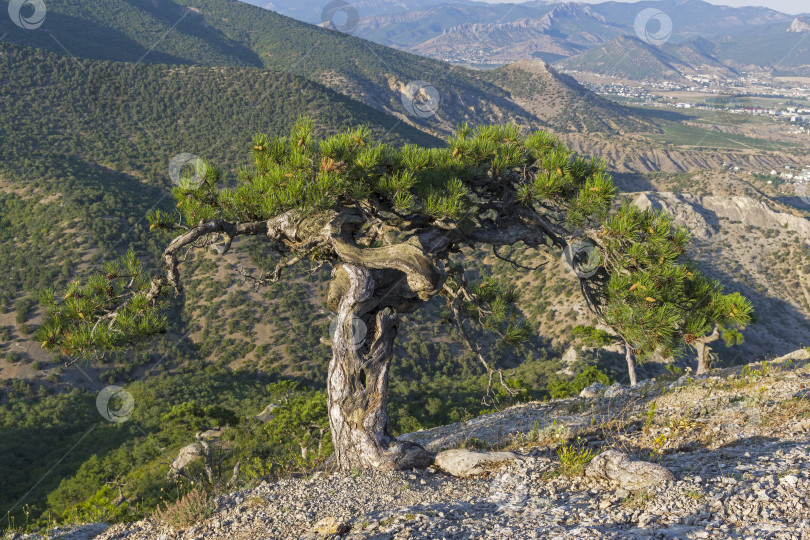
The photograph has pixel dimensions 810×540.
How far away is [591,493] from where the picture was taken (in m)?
4.74

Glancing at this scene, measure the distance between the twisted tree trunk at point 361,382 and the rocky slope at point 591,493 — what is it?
276mm

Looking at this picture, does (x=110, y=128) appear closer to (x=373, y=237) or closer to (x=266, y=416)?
(x=266, y=416)

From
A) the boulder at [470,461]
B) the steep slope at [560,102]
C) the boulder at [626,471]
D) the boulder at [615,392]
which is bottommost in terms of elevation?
the boulder at [615,392]

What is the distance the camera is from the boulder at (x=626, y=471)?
455cm

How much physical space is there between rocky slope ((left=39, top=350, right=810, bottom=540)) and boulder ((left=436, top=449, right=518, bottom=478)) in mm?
43

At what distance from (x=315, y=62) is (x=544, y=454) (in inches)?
5519

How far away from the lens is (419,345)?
3891 centimetres

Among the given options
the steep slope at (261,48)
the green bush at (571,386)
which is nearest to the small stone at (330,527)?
the green bush at (571,386)

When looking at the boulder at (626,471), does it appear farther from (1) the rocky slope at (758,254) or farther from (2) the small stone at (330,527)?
(1) the rocky slope at (758,254)

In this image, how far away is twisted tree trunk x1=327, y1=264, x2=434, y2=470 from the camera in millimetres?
6145

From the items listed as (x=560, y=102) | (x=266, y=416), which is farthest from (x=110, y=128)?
(x=560, y=102)

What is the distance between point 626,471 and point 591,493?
1.43 ft

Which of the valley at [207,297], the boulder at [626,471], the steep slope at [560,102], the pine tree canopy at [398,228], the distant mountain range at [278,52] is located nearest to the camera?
the boulder at [626,471]

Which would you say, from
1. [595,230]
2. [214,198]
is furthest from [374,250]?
[595,230]
